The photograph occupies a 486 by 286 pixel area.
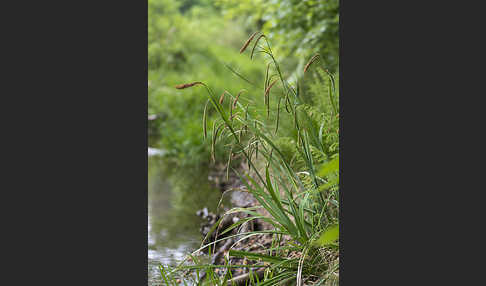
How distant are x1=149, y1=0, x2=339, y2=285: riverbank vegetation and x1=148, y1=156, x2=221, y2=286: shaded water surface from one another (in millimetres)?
153

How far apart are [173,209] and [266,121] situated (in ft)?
3.24

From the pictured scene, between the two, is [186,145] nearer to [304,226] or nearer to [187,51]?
[304,226]

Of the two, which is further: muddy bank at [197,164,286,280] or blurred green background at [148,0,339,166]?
blurred green background at [148,0,339,166]

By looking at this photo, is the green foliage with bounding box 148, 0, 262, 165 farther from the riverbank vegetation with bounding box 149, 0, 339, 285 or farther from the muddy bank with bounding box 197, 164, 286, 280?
the muddy bank with bounding box 197, 164, 286, 280

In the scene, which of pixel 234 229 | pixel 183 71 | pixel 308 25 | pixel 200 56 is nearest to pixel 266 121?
pixel 234 229

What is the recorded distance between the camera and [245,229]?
9.51ft

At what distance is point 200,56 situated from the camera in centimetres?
918

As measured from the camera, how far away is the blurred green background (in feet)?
17.1

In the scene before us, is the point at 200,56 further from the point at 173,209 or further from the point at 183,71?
the point at 173,209

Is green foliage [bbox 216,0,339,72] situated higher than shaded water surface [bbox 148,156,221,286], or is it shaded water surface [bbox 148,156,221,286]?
green foliage [bbox 216,0,339,72]

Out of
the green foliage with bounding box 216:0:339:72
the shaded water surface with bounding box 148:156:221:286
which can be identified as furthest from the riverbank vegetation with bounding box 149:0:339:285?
the shaded water surface with bounding box 148:156:221:286

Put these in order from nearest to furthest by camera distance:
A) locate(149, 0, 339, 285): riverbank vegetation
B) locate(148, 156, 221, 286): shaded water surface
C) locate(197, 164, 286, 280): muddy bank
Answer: locate(149, 0, 339, 285): riverbank vegetation → locate(197, 164, 286, 280): muddy bank → locate(148, 156, 221, 286): shaded water surface

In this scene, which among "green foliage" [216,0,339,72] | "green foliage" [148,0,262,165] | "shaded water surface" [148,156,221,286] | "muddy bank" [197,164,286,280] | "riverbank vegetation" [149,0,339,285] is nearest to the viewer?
"riverbank vegetation" [149,0,339,285]
